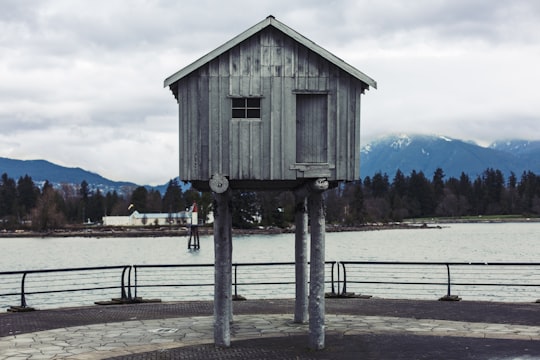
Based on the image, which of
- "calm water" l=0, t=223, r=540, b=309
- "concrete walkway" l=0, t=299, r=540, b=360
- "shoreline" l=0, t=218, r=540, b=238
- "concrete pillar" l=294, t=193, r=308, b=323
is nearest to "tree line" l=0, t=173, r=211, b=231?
"shoreline" l=0, t=218, r=540, b=238

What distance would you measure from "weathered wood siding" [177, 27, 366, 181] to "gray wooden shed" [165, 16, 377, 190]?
0.02m

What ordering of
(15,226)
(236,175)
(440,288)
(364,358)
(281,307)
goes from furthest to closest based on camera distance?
(15,226)
(440,288)
(281,307)
(236,175)
(364,358)

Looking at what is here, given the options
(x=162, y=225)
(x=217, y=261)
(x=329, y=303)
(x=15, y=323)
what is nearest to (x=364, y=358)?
(x=217, y=261)

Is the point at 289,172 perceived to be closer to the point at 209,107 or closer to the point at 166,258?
the point at 209,107

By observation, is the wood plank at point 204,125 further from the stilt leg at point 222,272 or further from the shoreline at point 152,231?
the shoreline at point 152,231

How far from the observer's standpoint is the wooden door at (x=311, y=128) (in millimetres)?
15391

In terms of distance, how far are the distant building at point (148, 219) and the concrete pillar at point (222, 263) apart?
162 meters

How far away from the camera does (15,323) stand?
58.6 feet

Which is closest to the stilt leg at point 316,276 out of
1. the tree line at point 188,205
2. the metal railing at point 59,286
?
the metal railing at point 59,286

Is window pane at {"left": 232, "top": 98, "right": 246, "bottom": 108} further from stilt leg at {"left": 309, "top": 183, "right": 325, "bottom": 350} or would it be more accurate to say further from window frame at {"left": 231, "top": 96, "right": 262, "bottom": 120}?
stilt leg at {"left": 309, "top": 183, "right": 325, "bottom": 350}

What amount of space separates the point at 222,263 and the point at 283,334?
2.33m

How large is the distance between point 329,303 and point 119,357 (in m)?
8.73

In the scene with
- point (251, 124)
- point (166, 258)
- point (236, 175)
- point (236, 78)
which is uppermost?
point (236, 78)

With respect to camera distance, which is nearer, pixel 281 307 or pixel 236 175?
pixel 236 175
